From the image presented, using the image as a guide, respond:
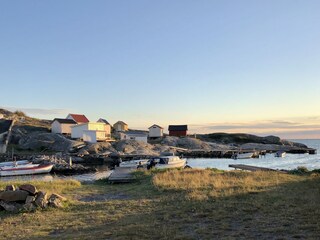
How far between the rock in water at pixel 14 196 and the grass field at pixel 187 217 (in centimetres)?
85

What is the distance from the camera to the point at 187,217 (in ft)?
36.2

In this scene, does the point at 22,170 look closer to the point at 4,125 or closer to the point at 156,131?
the point at 4,125

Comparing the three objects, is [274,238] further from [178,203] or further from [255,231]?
[178,203]

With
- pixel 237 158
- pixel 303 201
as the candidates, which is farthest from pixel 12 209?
pixel 237 158

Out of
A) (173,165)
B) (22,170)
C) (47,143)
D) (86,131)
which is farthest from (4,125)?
(173,165)

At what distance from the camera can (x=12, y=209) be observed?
13.2m

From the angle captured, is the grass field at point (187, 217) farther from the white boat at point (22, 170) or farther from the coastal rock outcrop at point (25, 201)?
the white boat at point (22, 170)

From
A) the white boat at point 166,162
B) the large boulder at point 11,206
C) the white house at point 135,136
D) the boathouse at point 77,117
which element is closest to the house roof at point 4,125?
the boathouse at point 77,117

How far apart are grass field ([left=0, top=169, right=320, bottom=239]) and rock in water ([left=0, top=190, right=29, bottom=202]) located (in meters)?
0.85

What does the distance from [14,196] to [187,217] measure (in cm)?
681

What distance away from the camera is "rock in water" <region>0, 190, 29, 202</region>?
13.8 m

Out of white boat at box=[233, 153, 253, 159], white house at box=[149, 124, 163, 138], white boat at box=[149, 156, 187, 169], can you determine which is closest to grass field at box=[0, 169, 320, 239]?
white boat at box=[149, 156, 187, 169]

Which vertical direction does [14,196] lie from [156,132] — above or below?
below

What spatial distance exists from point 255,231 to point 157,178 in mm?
13216
